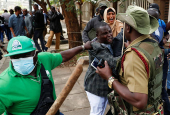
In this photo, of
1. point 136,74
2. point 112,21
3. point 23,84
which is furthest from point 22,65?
point 112,21

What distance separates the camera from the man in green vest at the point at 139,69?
4.92 feet

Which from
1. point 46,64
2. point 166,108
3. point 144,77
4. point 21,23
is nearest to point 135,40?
point 144,77

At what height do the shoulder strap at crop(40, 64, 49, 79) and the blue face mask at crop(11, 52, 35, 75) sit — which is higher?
the blue face mask at crop(11, 52, 35, 75)

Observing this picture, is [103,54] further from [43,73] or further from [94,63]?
[43,73]

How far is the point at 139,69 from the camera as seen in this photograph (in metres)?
1.49

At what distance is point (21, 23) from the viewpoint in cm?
793

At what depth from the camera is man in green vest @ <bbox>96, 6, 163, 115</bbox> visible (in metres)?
1.50

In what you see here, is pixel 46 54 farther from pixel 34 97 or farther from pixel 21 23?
pixel 21 23

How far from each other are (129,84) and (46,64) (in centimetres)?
98

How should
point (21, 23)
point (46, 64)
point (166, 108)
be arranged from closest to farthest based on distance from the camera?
point (46, 64), point (166, 108), point (21, 23)

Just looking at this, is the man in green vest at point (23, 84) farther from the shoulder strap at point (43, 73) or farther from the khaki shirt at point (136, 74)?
the khaki shirt at point (136, 74)

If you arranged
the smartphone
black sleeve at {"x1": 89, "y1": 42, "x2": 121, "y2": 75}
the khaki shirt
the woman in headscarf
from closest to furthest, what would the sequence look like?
1. the khaki shirt
2. black sleeve at {"x1": 89, "y1": 42, "x2": 121, "y2": 75}
3. the smartphone
4. the woman in headscarf

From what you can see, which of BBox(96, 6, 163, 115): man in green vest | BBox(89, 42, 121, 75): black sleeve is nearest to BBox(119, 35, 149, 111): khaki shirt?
BBox(96, 6, 163, 115): man in green vest

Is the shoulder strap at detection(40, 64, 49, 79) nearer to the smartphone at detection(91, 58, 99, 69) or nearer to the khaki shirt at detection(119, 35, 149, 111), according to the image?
the smartphone at detection(91, 58, 99, 69)
